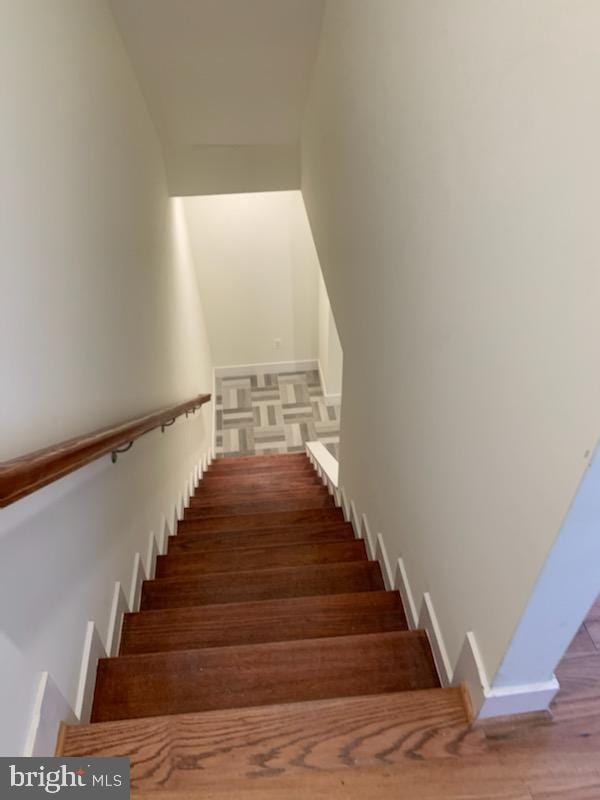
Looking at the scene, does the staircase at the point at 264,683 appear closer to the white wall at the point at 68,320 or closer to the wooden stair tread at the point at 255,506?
the white wall at the point at 68,320

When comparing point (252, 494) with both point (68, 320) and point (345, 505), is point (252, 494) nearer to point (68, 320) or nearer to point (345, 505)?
point (345, 505)

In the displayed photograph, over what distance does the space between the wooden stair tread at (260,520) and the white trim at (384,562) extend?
0.70m

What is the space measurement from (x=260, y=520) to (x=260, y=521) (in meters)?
0.01

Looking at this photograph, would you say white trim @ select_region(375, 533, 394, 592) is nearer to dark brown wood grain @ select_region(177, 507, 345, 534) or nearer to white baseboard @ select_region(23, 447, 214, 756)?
dark brown wood grain @ select_region(177, 507, 345, 534)

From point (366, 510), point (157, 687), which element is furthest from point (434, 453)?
point (366, 510)

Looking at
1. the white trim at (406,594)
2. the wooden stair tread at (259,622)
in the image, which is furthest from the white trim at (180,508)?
the white trim at (406,594)

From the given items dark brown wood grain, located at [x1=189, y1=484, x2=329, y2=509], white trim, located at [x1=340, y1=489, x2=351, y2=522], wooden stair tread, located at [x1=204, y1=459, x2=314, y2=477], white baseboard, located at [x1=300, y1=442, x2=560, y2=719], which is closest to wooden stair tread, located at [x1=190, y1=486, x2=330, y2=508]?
dark brown wood grain, located at [x1=189, y1=484, x2=329, y2=509]

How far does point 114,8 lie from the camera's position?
6.86ft

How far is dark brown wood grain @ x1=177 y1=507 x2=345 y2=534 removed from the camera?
270 cm

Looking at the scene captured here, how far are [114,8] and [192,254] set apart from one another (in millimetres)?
2946

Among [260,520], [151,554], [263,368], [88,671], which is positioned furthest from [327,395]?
[88,671]

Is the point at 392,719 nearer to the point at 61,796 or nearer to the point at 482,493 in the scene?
the point at 482,493

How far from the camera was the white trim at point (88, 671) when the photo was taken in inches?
49.3

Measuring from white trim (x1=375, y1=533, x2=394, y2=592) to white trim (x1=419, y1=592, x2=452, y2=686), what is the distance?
38 cm
